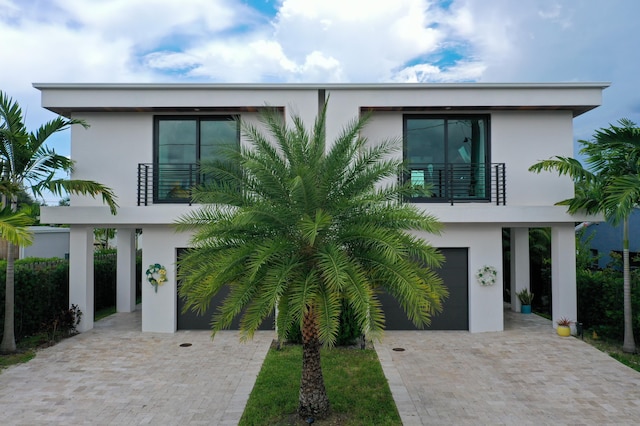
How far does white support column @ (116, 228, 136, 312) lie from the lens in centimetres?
1523

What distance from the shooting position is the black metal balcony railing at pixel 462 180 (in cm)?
1245

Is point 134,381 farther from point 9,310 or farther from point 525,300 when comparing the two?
point 525,300

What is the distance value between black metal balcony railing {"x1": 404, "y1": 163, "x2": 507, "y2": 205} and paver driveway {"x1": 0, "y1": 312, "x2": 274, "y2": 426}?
6.52 metres

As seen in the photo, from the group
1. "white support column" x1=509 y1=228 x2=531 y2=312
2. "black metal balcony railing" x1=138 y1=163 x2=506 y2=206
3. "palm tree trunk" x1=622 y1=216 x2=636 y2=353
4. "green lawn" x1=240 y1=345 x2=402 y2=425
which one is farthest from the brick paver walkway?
"black metal balcony railing" x1=138 y1=163 x2=506 y2=206

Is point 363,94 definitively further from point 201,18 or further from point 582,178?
point 201,18

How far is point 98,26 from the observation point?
50.3 feet

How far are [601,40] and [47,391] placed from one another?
38.5m

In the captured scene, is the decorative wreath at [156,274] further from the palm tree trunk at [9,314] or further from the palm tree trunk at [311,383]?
the palm tree trunk at [311,383]

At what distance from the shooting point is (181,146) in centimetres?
1273

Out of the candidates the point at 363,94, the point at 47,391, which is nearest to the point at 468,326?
the point at 363,94

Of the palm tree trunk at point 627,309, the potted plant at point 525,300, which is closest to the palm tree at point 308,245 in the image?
the palm tree trunk at point 627,309

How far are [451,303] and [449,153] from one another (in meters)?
4.51

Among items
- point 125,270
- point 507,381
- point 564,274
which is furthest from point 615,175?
point 125,270

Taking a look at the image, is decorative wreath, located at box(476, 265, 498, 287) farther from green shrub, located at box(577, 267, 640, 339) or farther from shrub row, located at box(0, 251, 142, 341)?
shrub row, located at box(0, 251, 142, 341)
